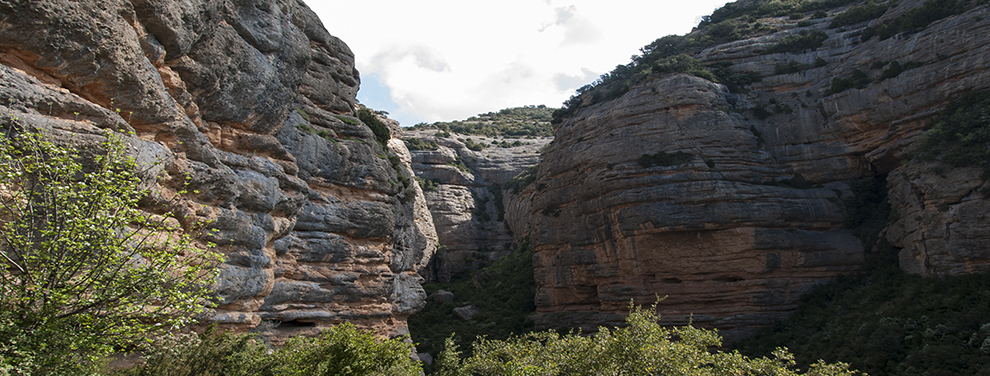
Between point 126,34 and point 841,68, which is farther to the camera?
point 841,68

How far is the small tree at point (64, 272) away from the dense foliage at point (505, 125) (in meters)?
80.5

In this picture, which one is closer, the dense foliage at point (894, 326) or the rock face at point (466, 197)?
the dense foliage at point (894, 326)

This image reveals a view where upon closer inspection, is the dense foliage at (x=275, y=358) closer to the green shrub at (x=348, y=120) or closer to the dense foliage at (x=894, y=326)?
the green shrub at (x=348, y=120)

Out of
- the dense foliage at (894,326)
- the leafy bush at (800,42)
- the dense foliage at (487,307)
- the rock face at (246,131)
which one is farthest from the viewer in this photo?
the dense foliage at (487,307)

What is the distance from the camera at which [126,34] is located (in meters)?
13.3

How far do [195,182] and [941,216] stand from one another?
34458 mm

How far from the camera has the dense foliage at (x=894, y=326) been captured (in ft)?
68.7

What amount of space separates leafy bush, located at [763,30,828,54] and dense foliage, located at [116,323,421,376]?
39.3 meters

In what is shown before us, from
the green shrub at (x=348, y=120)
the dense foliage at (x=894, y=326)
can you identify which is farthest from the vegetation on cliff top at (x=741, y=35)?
the green shrub at (x=348, y=120)

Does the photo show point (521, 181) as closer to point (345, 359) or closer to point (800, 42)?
point (800, 42)

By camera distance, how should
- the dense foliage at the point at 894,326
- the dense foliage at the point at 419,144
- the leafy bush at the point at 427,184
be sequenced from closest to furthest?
the dense foliage at the point at 894,326 < the leafy bush at the point at 427,184 < the dense foliage at the point at 419,144

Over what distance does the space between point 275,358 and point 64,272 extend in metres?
8.69

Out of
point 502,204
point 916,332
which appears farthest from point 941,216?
point 502,204

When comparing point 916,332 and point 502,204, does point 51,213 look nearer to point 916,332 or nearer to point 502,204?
point 916,332
